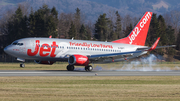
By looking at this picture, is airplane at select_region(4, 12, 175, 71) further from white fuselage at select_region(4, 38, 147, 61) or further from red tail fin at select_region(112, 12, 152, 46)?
red tail fin at select_region(112, 12, 152, 46)

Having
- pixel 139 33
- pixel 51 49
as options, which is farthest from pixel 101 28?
pixel 51 49

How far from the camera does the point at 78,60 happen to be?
41.4 meters

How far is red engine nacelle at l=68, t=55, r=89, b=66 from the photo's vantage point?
41281 millimetres

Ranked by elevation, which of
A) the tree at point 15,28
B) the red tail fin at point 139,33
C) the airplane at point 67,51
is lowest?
the airplane at point 67,51

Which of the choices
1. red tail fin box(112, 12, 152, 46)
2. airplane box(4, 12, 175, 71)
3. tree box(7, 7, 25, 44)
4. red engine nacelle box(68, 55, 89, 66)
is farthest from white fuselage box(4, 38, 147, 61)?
tree box(7, 7, 25, 44)

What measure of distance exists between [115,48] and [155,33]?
73262 mm

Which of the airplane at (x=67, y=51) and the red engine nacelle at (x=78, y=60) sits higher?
the airplane at (x=67, y=51)

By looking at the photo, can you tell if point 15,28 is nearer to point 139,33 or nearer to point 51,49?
point 139,33

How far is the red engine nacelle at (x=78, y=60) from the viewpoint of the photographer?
4128 centimetres

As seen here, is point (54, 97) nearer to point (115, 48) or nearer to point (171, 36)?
point (115, 48)

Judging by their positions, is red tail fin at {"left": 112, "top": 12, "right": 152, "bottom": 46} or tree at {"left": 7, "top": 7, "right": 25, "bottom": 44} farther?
tree at {"left": 7, "top": 7, "right": 25, "bottom": 44}

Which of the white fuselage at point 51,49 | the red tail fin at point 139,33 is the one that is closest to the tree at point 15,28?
the red tail fin at point 139,33

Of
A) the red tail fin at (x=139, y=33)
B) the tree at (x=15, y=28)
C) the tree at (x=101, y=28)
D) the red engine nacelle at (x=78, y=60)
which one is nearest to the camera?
the red engine nacelle at (x=78, y=60)

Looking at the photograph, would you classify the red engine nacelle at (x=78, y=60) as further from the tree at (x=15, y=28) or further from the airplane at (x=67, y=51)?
the tree at (x=15, y=28)
